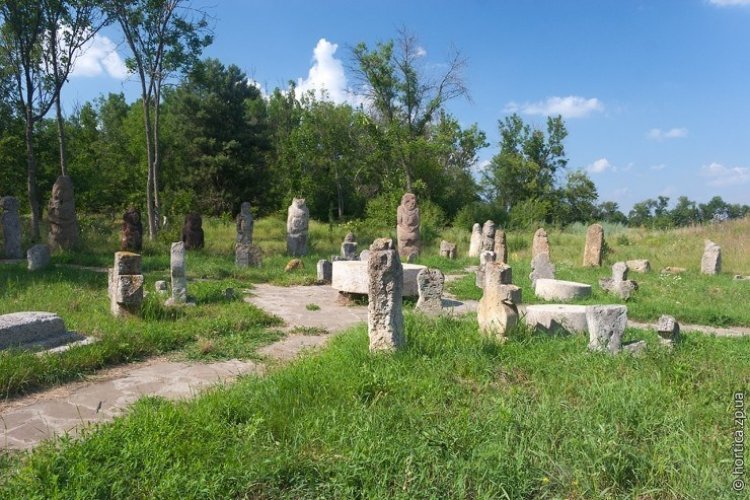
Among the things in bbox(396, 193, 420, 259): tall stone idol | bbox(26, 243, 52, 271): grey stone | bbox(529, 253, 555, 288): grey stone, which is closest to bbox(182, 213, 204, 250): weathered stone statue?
bbox(26, 243, 52, 271): grey stone

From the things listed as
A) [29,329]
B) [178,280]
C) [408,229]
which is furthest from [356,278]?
[408,229]

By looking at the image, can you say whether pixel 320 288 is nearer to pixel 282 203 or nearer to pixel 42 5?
pixel 42 5

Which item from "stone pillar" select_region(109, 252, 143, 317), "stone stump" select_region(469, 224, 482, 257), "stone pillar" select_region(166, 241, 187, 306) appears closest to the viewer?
"stone pillar" select_region(109, 252, 143, 317)

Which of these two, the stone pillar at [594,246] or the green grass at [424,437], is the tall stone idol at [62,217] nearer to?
the green grass at [424,437]

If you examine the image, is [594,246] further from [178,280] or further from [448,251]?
[178,280]

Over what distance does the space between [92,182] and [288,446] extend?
26.8m

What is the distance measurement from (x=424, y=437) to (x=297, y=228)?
47.7ft

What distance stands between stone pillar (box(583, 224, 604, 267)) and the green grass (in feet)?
36.4

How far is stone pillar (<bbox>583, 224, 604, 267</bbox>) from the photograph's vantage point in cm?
1598

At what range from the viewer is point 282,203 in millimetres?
34906

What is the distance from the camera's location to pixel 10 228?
1555cm

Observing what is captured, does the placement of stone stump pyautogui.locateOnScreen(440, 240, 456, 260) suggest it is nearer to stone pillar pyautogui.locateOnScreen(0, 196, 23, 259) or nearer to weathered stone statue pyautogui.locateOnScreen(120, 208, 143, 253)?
weathered stone statue pyautogui.locateOnScreen(120, 208, 143, 253)

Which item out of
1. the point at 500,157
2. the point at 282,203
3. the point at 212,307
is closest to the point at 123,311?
the point at 212,307

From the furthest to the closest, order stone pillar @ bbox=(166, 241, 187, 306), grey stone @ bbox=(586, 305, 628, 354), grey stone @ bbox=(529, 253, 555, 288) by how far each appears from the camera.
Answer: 1. grey stone @ bbox=(529, 253, 555, 288)
2. stone pillar @ bbox=(166, 241, 187, 306)
3. grey stone @ bbox=(586, 305, 628, 354)
